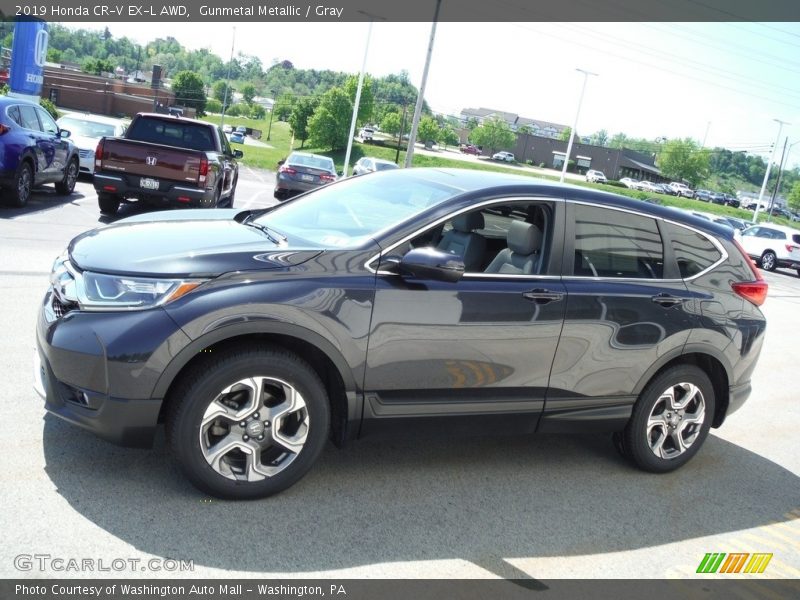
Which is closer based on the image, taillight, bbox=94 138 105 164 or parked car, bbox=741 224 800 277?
taillight, bbox=94 138 105 164

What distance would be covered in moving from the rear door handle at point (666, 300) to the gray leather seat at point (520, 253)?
881mm

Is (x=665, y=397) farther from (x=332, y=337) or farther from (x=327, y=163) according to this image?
(x=327, y=163)

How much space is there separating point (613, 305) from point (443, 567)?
2.00 m

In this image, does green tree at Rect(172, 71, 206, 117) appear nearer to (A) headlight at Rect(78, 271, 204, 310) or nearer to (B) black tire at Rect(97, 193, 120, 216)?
(B) black tire at Rect(97, 193, 120, 216)

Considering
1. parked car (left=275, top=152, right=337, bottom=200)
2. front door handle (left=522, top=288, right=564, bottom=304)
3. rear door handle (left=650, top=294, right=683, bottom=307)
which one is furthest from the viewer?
parked car (left=275, top=152, right=337, bottom=200)

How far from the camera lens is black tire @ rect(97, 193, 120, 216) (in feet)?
43.8

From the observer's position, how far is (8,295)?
7.10m

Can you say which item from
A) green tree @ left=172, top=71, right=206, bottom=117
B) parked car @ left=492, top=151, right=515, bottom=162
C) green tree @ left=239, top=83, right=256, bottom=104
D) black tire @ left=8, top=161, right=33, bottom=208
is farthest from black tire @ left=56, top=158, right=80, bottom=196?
green tree @ left=239, top=83, right=256, bottom=104

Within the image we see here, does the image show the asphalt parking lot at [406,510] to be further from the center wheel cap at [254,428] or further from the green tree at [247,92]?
the green tree at [247,92]

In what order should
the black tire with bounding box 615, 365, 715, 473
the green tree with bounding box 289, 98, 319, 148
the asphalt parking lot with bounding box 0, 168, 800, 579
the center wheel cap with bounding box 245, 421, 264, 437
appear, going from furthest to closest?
the green tree with bounding box 289, 98, 319, 148 → the black tire with bounding box 615, 365, 715, 473 → the center wheel cap with bounding box 245, 421, 264, 437 → the asphalt parking lot with bounding box 0, 168, 800, 579

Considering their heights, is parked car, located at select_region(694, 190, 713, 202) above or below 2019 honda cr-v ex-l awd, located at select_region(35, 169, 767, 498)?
above

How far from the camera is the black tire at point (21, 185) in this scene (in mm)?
12047

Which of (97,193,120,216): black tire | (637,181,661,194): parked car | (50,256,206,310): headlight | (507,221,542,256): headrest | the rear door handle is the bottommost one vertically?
(97,193,120,216): black tire

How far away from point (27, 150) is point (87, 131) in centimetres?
804
